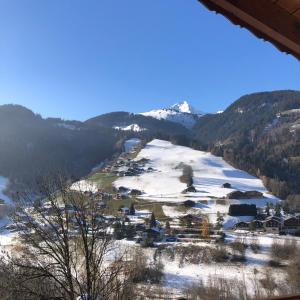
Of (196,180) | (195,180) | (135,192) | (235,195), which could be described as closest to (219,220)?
(235,195)

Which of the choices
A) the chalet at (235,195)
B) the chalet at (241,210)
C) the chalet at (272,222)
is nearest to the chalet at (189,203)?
the chalet at (241,210)

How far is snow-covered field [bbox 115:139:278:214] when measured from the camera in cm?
10275

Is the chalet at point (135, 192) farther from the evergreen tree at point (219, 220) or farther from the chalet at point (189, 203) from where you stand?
the evergreen tree at point (219, 220)

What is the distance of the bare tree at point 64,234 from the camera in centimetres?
1117

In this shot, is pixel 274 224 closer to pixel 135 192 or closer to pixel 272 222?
pixel 272 222

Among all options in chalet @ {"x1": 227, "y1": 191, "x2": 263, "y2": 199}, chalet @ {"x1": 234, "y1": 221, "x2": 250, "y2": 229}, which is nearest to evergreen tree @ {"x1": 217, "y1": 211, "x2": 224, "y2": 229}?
chalet @ {"x1": 234, "y1": 221, "x2": 250, "y2": 229}

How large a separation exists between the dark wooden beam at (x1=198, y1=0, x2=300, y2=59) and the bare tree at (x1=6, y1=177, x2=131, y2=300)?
9409 millimetres

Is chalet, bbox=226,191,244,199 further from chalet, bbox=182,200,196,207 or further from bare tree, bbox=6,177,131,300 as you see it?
bare tree, bbox=6,177,131,300

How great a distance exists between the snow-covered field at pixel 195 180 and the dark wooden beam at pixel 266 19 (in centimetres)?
9038

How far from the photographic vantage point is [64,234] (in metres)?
11.4

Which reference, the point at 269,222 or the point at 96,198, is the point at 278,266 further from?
the point at 96,198

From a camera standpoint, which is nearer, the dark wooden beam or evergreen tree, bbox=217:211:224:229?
the dark wooden beam

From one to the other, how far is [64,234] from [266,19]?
10.0 metres

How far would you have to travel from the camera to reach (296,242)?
66.1 metres
